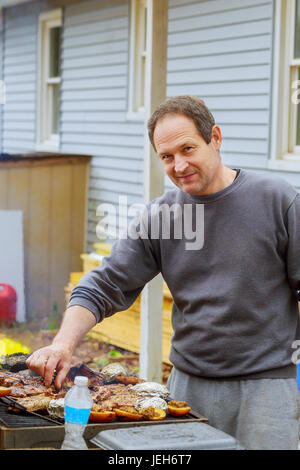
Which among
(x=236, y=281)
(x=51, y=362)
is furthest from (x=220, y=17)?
(x=51, y=362)

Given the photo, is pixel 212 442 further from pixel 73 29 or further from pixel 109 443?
pixel 73 29

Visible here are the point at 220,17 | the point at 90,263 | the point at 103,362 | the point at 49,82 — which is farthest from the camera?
the point at 49,82

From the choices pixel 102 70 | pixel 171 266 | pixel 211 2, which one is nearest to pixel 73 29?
pixel 102 70

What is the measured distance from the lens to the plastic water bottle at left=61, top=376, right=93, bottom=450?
1.96 meters

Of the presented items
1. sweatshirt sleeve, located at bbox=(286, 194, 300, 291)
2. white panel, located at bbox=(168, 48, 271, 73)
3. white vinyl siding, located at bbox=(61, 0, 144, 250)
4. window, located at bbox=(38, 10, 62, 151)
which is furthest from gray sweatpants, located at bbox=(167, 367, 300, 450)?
window, located at bbox=(38, 10, 62, 151)

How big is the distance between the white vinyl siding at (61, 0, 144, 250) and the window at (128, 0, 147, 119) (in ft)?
0.35

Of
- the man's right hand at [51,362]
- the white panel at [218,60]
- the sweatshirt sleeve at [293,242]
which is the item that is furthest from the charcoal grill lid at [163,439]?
the white panel at [218,60]

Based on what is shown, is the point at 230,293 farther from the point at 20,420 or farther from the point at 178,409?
the point at 20,420

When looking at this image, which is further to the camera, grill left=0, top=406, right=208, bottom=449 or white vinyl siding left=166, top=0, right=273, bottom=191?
white vinyl siding left=166, top=0, right=273, bottom=191

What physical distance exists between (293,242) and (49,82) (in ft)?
28.6

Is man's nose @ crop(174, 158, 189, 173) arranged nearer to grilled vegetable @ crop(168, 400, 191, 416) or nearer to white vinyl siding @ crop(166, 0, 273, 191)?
grilled vegetable @ crop(168, 400, 191, 416)

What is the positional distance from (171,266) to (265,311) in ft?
1.30

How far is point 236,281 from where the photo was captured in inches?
97.0

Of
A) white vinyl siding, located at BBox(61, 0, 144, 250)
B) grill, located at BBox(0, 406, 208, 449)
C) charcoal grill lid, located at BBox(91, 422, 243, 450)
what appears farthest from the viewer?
white vinyl siding, located at BBox(61, 0, 144, 250)
